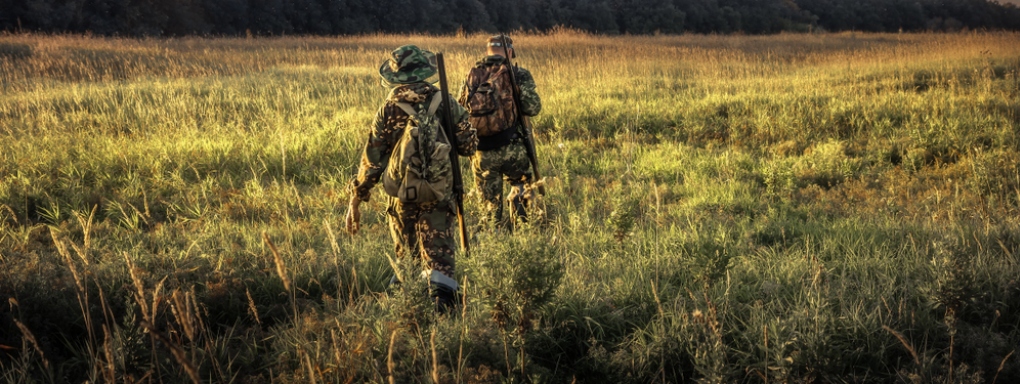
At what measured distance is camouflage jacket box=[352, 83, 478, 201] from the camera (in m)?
3.46

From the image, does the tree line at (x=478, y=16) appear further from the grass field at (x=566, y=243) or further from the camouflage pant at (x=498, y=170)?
the camouflage pant at (x=498, y=170)

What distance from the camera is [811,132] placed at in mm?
9023

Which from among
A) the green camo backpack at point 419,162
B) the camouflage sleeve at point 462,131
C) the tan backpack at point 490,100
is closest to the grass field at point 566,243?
the green camo backpack at point 419,162

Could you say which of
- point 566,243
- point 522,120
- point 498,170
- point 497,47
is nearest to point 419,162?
point 566,243

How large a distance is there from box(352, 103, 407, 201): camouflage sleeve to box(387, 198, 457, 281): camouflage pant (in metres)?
0.21

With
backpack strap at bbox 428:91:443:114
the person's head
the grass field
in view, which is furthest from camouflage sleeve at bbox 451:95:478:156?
the person's head

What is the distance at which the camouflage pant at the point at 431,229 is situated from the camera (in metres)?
3.61

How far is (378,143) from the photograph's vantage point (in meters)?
3.54

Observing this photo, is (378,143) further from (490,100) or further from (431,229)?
(490,100)

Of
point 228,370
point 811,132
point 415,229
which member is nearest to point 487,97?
point 415,229

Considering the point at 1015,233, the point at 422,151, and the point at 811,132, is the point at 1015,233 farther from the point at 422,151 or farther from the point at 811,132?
the point at 811,132

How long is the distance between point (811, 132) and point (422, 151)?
7259 mm

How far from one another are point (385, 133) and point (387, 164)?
0.59 ft

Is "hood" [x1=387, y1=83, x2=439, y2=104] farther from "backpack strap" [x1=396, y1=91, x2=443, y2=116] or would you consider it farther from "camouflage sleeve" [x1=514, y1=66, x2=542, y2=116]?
"camouflage sleeve" [x1=514, y1=66, x2=542, y2=116]
